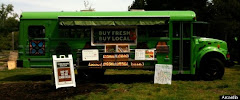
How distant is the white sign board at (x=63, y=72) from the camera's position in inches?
336

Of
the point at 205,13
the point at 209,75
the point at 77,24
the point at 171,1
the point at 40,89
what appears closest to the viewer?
the point at 40,89

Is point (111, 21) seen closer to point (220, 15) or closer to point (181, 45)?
point (181, 45)

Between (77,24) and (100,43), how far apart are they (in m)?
1.15

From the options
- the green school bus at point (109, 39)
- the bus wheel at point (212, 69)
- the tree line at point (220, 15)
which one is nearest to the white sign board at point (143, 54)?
the green school bus at point (109, 39)

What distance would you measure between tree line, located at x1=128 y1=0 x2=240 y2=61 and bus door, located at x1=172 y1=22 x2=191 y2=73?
31.4 ft

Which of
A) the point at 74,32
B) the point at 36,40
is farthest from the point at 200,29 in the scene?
the point at 36,40

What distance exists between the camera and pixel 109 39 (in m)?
10.2

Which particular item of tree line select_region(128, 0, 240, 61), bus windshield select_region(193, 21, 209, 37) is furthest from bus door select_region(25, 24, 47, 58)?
tree line select_region(128, 0, 240, 61)

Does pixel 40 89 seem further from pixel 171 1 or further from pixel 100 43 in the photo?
pixel 171 1

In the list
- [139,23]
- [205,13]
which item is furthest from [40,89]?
[205,13]

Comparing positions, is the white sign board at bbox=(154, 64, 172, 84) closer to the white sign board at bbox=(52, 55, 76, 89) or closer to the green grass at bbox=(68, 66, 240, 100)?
the green grass at bbox=(68, 66, 240, 100)

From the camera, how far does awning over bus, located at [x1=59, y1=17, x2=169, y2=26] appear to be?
992 centimetres

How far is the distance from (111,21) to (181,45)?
2909mm

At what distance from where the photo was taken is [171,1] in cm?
3466
